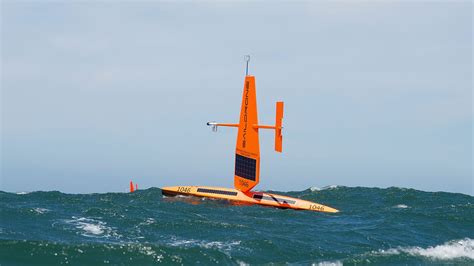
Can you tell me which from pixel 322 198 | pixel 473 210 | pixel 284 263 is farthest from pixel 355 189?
pixel 284 263

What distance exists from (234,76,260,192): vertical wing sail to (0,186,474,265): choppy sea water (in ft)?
10.8

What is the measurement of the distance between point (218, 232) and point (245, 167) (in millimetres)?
14970

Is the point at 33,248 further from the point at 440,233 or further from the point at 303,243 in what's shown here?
the point at 440,233

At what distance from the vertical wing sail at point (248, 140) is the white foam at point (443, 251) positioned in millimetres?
18102

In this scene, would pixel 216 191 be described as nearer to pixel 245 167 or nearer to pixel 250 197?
pixel 250 197

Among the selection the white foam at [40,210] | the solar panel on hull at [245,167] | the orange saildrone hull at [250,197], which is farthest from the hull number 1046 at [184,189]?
the white foam at [40,210]

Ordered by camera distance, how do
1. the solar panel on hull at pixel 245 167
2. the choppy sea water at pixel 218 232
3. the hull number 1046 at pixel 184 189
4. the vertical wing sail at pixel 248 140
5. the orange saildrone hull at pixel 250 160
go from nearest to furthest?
the choppy sea water at pixel 218 232, the orange saildrone hull at pixel 250 160, the vertical wing sail at pixel 248 140, the solar panel on hull at pixel 245 167, the hull number 1046 at pixel 184 189

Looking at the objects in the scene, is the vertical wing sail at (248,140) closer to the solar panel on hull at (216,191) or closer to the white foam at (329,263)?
the solar panel on hull at (216,191)

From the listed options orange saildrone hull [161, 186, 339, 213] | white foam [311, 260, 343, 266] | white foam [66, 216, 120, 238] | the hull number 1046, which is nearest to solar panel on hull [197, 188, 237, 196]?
orange saildrone hull [161, 186, 339, 213]

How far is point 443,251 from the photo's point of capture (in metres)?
39.7

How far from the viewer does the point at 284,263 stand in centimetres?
3419

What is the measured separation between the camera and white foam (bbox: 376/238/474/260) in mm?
38125

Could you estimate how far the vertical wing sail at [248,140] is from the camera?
54250 millimetres

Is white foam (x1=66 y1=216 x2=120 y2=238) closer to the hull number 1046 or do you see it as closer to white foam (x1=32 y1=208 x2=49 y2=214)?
white foam (x1=32 y1=208 x2=49 y2=214)
